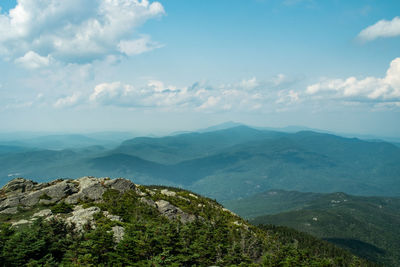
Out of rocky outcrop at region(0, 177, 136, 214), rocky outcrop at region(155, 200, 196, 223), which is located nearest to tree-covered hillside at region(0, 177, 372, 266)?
rocky outcrop at region(0, 177, 136, 214)

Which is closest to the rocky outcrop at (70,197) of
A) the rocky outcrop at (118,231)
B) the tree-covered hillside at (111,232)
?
the tree-covered hillside at (111,232)

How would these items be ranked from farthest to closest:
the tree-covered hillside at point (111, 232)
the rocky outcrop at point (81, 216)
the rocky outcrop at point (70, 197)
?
the rocky outcrop at point (70, 197)
the rocky outcrop at point (81, 216)
the tree-covered hillside at point (111, 232)

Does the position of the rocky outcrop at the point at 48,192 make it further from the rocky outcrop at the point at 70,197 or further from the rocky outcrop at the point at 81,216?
the rocky outcrop at the point at 81,216

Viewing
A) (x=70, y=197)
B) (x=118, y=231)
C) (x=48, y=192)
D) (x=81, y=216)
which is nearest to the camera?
(x=118, y=231)

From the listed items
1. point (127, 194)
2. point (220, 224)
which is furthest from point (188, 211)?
point (127, 194)

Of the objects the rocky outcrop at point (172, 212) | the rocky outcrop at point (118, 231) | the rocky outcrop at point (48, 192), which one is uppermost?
the rocky outcrop at point (48, 192)

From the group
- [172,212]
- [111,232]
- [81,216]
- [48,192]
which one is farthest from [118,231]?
[48,192]

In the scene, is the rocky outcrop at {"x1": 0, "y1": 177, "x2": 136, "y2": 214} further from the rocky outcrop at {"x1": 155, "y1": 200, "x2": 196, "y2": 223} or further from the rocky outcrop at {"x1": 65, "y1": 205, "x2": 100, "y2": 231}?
the rocky outcrop at {"x1": 155, "y1": 200, "x2": 196, "y2": 223}

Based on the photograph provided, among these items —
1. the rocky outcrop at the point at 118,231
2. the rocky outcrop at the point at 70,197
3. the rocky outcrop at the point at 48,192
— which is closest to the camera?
the rocky outcrop at the point at 118,231

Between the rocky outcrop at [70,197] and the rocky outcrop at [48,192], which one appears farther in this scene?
the rocky outcrop at [48,192]

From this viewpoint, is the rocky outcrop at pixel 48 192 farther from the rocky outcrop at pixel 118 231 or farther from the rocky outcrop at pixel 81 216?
the rocky outcrop at pixel 118 231

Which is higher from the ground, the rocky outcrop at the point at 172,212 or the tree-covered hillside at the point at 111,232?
the tree-covered hillside at the point at 111,232

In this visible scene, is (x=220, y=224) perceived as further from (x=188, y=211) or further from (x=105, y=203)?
(x=105, y=203)

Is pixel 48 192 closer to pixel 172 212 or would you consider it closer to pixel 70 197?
pixel 70 197
